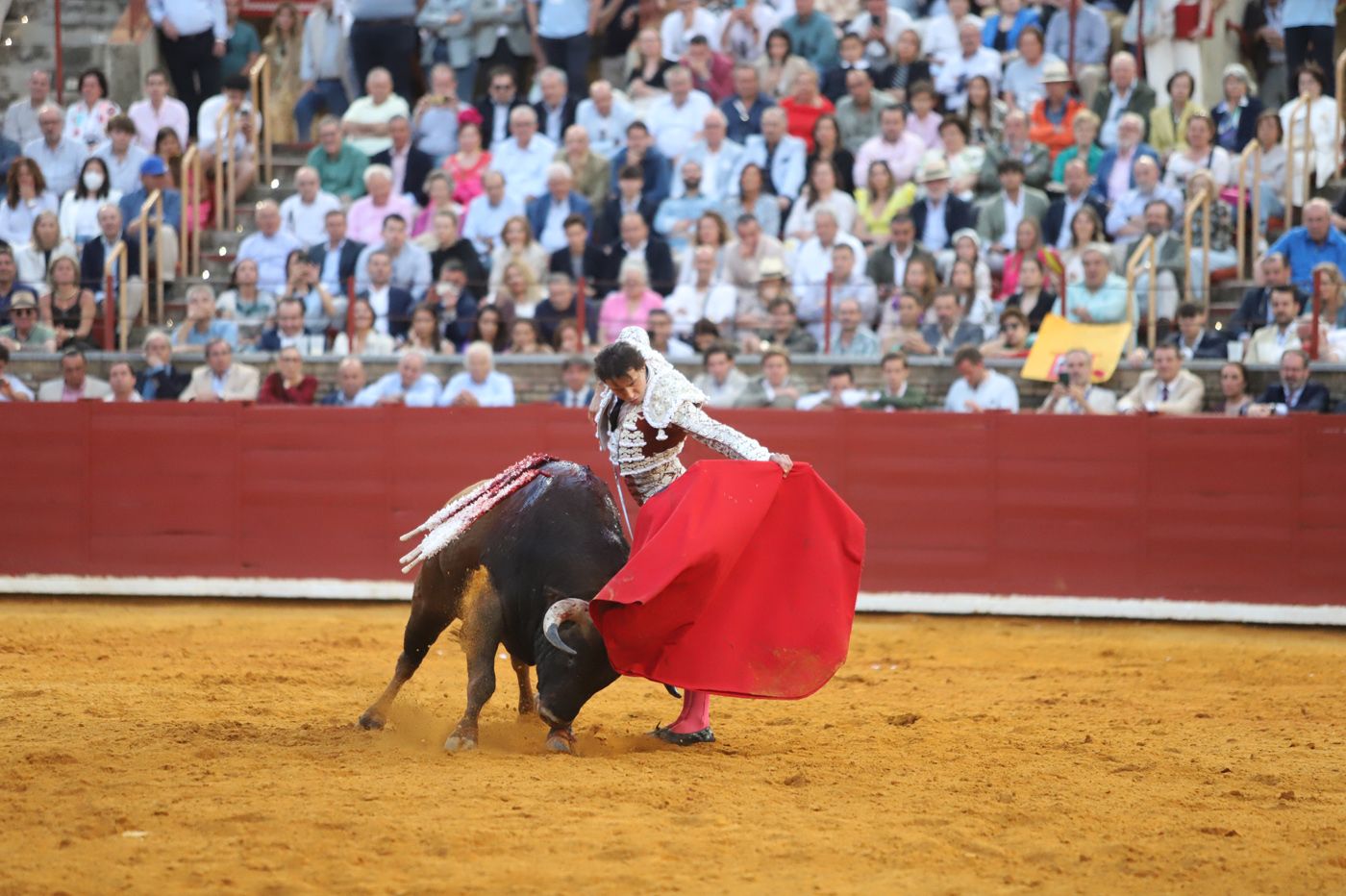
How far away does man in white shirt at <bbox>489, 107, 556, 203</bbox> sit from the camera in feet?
38.6

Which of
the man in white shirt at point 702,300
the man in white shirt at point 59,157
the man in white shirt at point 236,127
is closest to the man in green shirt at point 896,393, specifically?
the man in white shirt at point 702,300

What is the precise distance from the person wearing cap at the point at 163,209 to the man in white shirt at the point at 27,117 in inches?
54.0

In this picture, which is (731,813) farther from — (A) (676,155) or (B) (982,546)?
(A) (676,155)

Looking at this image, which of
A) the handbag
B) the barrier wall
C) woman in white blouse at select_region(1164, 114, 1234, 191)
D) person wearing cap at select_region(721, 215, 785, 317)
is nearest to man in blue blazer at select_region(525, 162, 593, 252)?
person wearing cap at select_region(721, 215, 785, 317)

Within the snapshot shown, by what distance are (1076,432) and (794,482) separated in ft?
14.3

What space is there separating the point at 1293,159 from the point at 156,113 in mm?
8040

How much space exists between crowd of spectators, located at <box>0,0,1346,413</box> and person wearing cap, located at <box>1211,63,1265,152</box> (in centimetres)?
3

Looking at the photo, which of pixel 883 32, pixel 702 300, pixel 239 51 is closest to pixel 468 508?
pixel 702 300

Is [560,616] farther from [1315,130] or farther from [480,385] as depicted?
[1315,130]

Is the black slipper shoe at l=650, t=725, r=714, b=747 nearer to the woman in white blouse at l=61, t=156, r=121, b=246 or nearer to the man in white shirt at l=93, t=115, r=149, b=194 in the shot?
the woman in white blouse at l=61, t=156, r=121, b=246

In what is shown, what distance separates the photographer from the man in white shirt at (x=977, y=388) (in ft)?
31.7

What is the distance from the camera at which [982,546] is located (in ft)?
31.3

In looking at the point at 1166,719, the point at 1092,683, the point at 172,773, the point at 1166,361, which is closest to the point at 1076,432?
the point at 1166,361

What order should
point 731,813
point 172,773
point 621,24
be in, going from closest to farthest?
point 731,813, point 172,773, point 621,24
